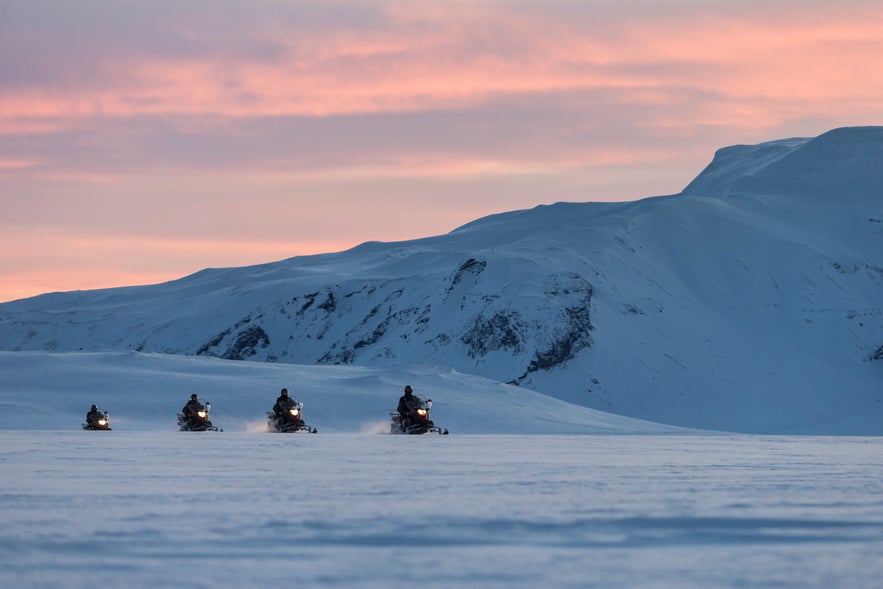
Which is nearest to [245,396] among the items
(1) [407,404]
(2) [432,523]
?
(1) [407,404]

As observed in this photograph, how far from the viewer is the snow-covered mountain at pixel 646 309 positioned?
11138 cm

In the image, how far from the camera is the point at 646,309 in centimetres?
12400

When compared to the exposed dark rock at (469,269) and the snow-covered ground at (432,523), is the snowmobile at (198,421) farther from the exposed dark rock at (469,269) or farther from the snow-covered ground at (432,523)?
the exposed dark rock at (469,269)

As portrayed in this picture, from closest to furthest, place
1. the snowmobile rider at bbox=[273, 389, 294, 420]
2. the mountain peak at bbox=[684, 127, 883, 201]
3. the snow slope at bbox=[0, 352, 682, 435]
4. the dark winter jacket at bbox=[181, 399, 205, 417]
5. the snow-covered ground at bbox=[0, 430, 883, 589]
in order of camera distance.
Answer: the snow-covered ground at bbox=[0, 430, 883, 589]
the dark winter jacket at bbox=[181, 399, 205, 417]
the snowmobile rider at bbox=[273, 389, 294, 420]
the snow slope at bbox=[0, 352, 682, 435]
the mountain peak at bbox=[684, 127, 883, 201]

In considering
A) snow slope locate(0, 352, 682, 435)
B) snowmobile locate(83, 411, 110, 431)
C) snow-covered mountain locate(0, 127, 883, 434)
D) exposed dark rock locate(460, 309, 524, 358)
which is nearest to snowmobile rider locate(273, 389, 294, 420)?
snowmobile locate(83, 411, 110, 431)

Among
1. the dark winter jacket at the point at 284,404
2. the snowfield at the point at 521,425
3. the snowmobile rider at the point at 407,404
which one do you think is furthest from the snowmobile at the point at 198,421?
the snowmobile rider at the point at 407,404

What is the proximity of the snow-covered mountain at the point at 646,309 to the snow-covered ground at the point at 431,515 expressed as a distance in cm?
7930

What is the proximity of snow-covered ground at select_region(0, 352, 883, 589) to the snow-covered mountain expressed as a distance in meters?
79.3

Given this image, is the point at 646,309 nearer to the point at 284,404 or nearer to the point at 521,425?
the point at 521,425

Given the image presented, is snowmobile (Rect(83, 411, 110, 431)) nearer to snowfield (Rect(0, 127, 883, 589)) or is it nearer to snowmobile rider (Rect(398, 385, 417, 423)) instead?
snowfield (Rect(0, 127, 883, 589))

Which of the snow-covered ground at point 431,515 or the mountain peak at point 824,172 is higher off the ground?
the mountain peak at point 824,172

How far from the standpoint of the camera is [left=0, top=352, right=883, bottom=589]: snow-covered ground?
32.9 ft

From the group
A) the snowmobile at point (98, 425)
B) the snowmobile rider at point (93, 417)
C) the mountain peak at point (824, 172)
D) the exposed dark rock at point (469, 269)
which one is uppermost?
the mountain peak at point (824, 172)

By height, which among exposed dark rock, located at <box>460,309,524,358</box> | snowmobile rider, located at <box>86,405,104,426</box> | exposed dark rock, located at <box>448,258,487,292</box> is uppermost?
exposed dark rock, located at <box>448,258,487,292</box>
